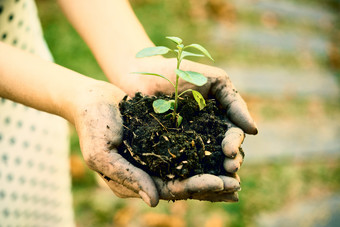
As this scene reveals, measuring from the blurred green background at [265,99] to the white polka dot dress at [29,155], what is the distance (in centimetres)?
66

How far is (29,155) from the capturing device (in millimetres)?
1834

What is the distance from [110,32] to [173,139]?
2.35 feet

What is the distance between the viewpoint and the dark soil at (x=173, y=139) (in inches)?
50.7

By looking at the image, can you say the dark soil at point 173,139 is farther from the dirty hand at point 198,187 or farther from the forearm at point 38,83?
the forearm at point 38,83

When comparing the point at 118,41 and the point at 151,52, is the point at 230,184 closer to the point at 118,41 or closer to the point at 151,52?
the point at 151,52

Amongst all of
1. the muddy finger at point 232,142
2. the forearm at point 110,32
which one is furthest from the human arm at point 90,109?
the forearm at point 110,32

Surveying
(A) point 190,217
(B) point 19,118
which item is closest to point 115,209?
(A) point 190,217

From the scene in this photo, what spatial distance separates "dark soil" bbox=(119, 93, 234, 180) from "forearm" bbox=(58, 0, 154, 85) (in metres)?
0.32

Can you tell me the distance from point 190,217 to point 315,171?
1365 mm

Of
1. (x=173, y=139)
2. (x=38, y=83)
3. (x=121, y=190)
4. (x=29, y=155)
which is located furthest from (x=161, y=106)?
(x=29, y=155)

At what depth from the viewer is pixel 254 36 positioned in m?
4.60

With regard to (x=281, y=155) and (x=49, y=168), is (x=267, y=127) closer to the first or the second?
(x=281, y=155)

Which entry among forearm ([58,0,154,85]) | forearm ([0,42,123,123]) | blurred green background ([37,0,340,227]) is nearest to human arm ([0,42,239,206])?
forearm ([0,42,123,123])

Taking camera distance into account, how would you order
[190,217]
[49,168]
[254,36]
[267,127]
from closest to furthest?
[49,168] → [190,217] → [267,127] → [254,36]
